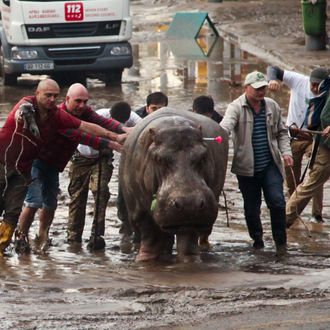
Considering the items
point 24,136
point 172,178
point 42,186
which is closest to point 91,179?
point 42,186

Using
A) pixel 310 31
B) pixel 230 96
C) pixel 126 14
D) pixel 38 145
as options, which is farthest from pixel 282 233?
pixel 310 31

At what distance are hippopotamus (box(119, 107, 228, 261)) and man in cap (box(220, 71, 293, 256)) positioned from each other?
173 millimetres

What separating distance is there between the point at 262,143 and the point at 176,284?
244cm

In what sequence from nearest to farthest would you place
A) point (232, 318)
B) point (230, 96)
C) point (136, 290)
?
point (232, 318) < point (136, 290) < point (230, 96)

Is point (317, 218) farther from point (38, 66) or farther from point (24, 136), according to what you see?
point (38, 66)

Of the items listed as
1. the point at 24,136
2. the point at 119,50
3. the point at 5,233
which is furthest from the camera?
the point at 119,50

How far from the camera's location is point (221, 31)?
36.3 meters

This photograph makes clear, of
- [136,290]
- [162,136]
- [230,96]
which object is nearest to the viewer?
[136,290]

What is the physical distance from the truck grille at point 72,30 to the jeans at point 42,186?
1268cm

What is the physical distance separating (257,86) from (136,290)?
285 centimetres

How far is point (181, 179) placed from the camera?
34.0 ft

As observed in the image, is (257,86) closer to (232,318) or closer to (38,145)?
(38,145)

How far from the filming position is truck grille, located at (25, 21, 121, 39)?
24.7 m

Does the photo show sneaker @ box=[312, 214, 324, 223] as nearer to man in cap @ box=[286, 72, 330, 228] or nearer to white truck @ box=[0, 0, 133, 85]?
man in cap @ box=[286, 72, 330, 228]
